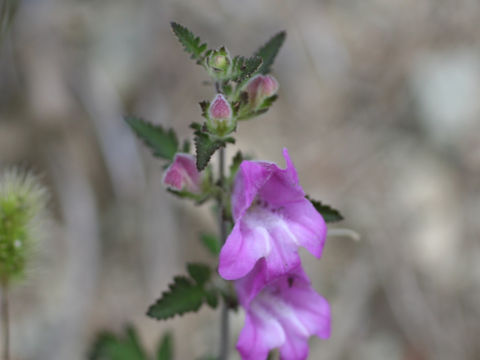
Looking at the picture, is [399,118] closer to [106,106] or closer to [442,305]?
[442,305]

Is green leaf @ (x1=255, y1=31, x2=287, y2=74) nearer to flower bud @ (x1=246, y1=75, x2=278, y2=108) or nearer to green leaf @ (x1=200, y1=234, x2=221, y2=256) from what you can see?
flower bud @ (x1=246, y1=75, x2=278, y2=108)

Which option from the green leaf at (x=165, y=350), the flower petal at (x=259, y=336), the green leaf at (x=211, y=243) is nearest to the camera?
the flower petal at (x=259, y=336)

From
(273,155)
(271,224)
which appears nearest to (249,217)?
(271,224)

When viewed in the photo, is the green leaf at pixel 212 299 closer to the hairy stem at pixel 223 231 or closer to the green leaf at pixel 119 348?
the hairy stem at pixel 223 231

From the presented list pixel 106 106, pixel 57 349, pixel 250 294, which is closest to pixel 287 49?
pixel 106 106

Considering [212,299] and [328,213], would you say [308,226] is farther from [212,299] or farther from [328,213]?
[212,299]

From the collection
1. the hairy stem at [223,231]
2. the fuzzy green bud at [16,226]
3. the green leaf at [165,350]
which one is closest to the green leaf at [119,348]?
the green leaf at [165,350]
